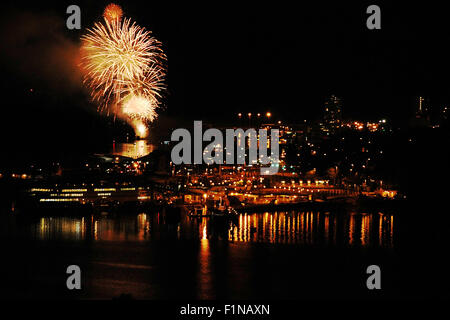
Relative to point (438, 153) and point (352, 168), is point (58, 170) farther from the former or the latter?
point (438, 153)

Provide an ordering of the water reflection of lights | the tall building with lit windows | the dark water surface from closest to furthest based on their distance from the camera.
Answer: the dark water surface < the water reflection of lights < the tall building with lit windows

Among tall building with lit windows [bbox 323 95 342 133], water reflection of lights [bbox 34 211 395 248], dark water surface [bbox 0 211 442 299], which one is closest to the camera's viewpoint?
dark water surface [bbox 0 211 442 299]

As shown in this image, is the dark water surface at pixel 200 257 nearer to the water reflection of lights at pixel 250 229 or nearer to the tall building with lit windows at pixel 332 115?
the water reflection of lights at pixel 250 229

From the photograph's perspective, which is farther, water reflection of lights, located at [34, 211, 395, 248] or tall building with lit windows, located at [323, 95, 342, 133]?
tall building with lit windows, located at [323, 95, 342, 133]

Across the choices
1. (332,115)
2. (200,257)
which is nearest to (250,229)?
(200,257)

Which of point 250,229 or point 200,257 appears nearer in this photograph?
point 200,257

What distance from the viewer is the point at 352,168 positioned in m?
17.2

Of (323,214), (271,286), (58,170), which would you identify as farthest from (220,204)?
(58,170)

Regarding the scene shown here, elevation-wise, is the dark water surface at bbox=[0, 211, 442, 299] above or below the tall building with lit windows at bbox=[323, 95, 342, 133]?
below

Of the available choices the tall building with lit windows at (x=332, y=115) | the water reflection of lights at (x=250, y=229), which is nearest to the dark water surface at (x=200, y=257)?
the water reflection of lights at (x=250, y=229)

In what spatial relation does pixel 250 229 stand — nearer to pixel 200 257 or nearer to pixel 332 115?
pixel 200 257

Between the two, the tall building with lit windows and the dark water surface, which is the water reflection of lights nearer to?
the dark water surface

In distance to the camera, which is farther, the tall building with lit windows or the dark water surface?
the tall building with lit windows

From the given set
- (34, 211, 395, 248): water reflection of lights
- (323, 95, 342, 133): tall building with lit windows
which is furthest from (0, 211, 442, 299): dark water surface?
(323, 95, 342, 133): tall building with lit windows
